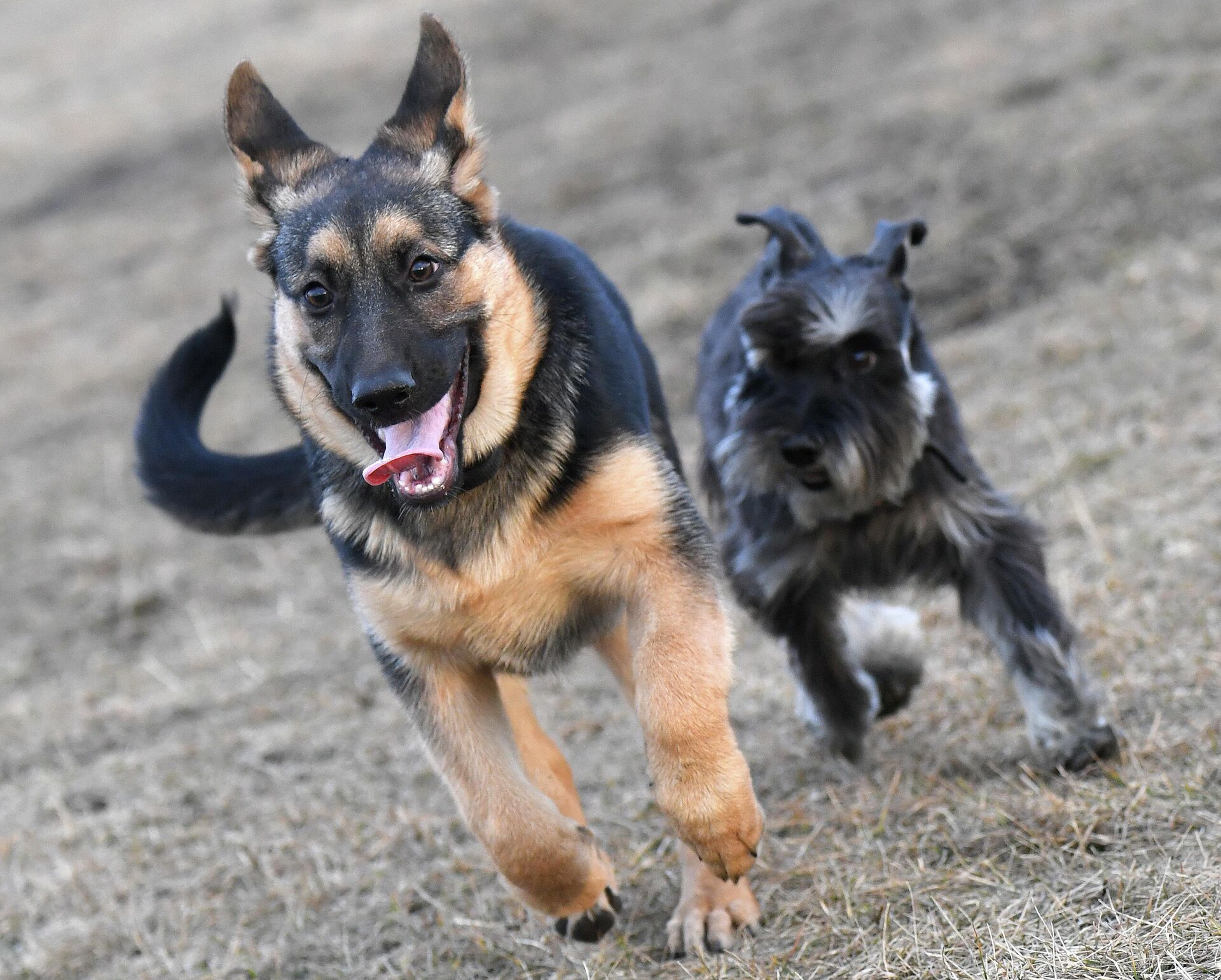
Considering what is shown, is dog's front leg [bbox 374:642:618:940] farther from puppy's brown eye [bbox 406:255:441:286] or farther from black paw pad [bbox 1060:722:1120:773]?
black paw pad [bbox 1060:722:1120:773]

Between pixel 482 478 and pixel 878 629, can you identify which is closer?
pixel 482 478

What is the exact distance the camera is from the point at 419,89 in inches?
164

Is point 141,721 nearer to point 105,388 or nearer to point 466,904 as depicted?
point 466,904

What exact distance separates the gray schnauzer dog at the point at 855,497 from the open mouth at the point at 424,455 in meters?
1.78

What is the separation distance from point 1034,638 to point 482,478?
2282 mm

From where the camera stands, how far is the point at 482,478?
3902 millimetres

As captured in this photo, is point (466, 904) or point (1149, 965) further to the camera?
point (466, 904)

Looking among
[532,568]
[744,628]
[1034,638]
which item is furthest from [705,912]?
[744,628]

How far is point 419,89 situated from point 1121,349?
6.19 meters

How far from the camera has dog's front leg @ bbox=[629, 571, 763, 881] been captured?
11.7 ft

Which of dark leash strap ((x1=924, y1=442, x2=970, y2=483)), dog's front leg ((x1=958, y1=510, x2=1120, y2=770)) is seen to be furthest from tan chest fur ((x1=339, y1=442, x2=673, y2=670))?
dog's front leg ((x1=958, y1=510, x2=1120, y2=770))

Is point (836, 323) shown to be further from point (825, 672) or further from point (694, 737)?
point (694, 737)

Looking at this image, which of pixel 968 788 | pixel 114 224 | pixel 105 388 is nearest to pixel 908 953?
pixel 968 788

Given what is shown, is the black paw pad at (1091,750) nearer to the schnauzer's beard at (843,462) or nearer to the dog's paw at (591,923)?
the schnauzer's beard at (843,462)
